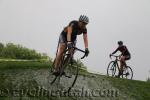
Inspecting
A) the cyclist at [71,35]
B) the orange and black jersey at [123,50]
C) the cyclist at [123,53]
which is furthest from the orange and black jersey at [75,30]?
the orange and black jersey at [123,50]

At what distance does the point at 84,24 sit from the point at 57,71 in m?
1.98

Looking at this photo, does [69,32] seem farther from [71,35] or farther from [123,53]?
[123,53]

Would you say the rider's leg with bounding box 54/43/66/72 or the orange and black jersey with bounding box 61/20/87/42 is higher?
the orange and black jersey with bounding box 61/20/87/42

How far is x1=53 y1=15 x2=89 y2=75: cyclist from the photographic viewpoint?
13914 millimetres

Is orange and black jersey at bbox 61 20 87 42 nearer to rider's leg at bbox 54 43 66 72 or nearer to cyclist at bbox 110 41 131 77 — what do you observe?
rider's leg at bbox 54 43 66 72

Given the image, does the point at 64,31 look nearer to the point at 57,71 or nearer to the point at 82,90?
the point at 57,71

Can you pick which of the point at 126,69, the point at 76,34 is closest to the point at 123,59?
the point at 126,69

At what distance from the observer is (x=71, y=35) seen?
14.4m

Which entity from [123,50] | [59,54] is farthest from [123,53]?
[59,54]

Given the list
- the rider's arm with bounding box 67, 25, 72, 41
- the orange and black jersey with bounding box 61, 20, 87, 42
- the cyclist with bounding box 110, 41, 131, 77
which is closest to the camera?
the rider's arm with bounding box 67, 25, 72, 41

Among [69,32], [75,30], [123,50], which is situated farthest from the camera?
[123,50]

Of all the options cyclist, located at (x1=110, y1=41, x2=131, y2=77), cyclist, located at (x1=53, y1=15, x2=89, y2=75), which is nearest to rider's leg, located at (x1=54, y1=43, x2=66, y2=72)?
cyclist, located at (x1=53, y1=15, x2=89, y2=75)

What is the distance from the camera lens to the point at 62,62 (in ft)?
47.5

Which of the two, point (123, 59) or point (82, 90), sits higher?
point (123, 59)
